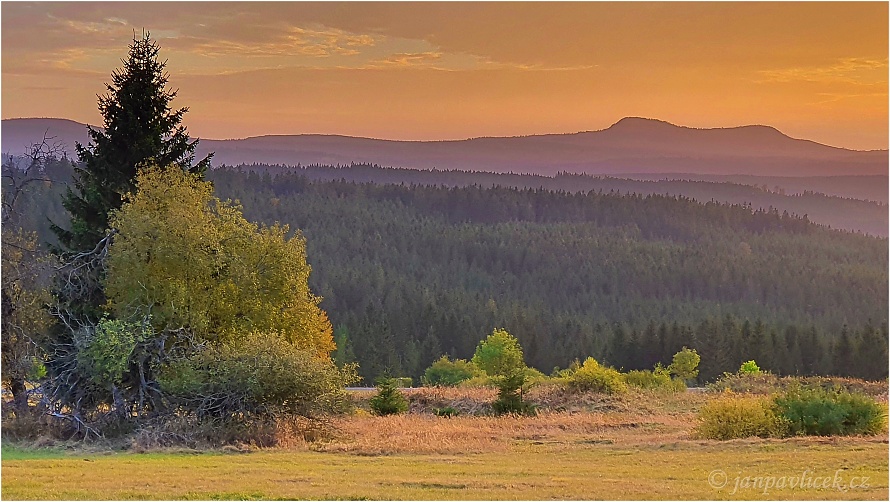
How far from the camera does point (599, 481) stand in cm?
1669

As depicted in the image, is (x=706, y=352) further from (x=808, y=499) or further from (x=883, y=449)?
(x=808, y=499)

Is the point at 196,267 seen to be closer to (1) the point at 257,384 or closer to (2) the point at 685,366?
(1) the point at 257,384

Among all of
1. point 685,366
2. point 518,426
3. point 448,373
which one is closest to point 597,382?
point 518,426

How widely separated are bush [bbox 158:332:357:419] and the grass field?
1.27 meters

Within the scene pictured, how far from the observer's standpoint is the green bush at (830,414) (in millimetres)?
25094

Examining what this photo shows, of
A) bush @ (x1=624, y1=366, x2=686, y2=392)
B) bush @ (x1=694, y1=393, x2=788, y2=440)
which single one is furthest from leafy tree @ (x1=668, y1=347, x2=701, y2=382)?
bush @ (x1=694, y1=393, x2=788, y2=440)

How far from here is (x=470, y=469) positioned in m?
18.4

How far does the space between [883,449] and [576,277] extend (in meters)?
161

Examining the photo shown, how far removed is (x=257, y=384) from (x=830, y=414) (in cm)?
1571

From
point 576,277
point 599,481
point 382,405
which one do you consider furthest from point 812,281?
point 599,481

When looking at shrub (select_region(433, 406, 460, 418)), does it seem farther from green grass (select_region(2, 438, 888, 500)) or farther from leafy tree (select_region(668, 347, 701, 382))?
leafy tree (select_region(668, 347, 701, 382))

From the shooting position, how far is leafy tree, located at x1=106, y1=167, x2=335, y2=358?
88.1ft

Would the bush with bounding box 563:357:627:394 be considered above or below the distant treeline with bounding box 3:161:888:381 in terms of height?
above

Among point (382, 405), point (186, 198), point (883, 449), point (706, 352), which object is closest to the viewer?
point (883, 449)
